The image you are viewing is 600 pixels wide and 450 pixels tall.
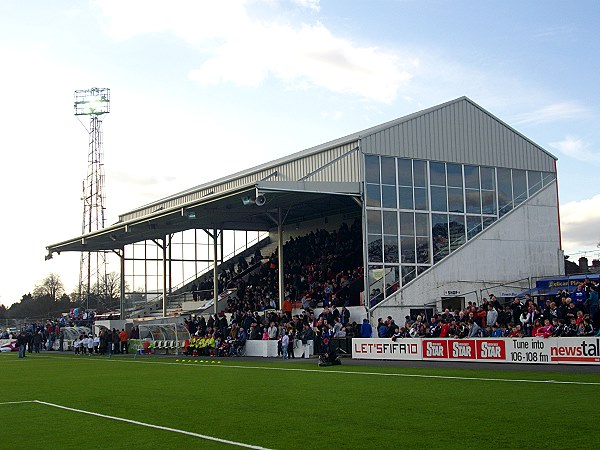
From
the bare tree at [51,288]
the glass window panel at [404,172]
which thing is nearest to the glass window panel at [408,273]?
the glass window panel at [404,172]

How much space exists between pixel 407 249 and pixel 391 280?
6.55 feet

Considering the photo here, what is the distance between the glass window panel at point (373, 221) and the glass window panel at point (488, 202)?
7028 mm

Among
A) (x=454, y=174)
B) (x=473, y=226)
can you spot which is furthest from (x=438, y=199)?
(x=473, y=226)

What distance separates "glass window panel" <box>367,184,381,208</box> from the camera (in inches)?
1547

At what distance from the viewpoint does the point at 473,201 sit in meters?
43.0

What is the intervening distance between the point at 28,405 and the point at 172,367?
46.2 ft

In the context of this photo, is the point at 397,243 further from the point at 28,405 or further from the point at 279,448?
the point at 279,448

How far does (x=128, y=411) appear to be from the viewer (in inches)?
591

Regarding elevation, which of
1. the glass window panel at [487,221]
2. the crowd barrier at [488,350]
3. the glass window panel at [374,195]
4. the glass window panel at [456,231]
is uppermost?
the glass window panel at [374,195]

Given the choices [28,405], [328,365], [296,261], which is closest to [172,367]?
[328,365]

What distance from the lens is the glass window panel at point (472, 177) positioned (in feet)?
141

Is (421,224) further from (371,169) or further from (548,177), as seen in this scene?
(548,177)

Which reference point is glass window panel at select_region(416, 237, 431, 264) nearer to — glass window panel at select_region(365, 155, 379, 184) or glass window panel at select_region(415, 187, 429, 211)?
glass window panel at select_region(415, 187, 429, 211)

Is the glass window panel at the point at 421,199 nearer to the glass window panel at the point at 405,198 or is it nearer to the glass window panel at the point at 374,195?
the glass window panel at the point at 405,198
